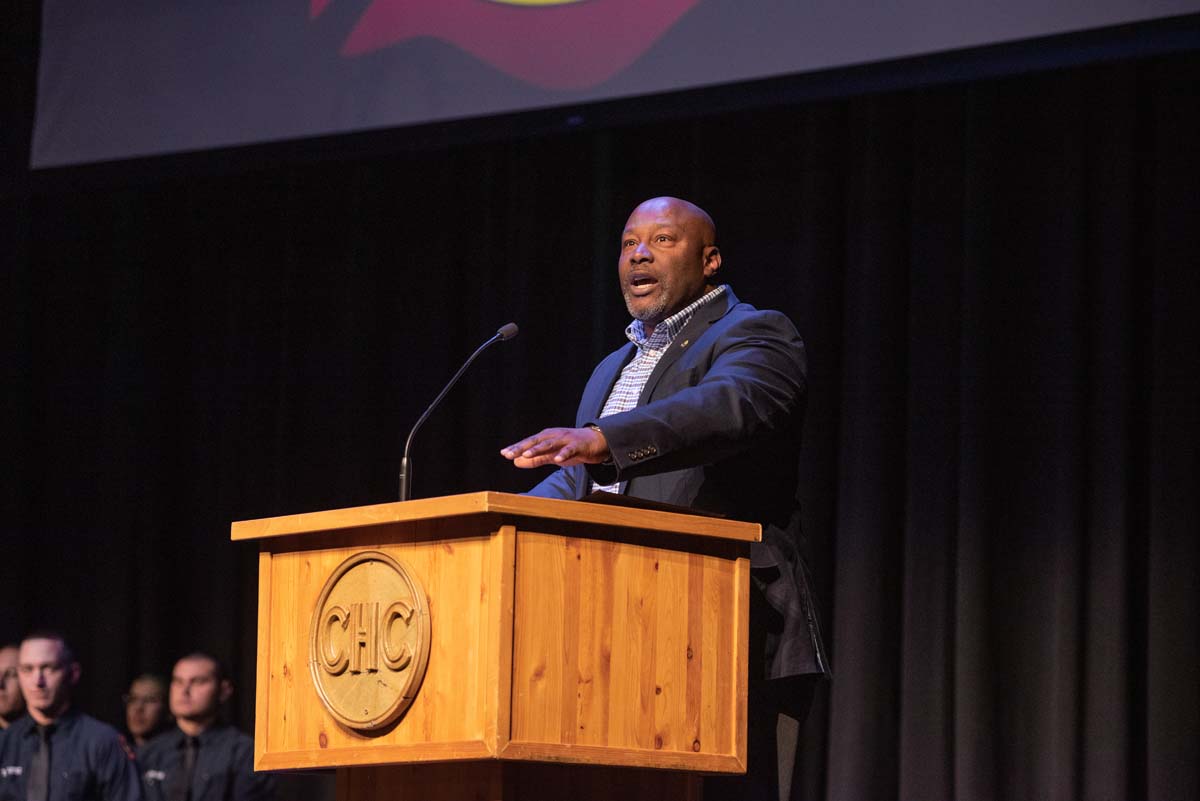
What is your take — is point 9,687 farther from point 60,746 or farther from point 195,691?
point 195,691

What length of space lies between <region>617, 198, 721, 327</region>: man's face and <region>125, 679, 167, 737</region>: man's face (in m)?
4.08

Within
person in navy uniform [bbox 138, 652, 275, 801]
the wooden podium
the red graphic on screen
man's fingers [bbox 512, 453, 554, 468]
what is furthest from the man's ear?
person in navy uniform [bbox 138, 652, 275, 801]

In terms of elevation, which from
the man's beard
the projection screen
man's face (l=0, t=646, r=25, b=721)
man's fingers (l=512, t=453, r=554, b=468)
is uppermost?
the projection screen

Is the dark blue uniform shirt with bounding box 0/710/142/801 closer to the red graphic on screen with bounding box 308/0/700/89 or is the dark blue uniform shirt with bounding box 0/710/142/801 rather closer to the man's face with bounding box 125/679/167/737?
the man's face with bounding box 125/679/167/737

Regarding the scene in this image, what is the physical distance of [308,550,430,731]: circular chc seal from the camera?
7.81ft

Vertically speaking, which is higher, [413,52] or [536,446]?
[413,52]

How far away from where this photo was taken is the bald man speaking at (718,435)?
254cm

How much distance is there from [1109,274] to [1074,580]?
32.6 inches

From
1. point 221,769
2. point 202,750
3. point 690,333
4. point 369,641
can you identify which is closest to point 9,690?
point 202,750

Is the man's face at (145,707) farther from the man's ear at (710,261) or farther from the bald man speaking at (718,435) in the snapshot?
the man's ear at (710,261)

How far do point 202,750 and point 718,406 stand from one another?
169 inches

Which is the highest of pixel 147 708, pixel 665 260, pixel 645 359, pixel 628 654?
pixel 665 260

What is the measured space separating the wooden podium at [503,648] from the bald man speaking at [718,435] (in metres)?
A: 0.13

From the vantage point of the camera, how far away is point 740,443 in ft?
8.58
